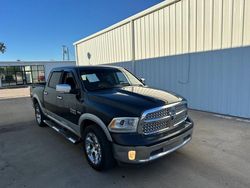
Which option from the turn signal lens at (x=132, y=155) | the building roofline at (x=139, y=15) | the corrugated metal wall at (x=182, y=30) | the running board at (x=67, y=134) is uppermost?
the building roofline at (x=139, y=15)

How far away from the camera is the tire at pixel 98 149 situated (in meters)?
2.89

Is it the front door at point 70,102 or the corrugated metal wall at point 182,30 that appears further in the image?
the corrugated metal wall at point 182,30

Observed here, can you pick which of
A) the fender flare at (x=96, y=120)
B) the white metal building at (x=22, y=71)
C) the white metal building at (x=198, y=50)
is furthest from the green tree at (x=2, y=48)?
the fender flare at (x=96, y=120)

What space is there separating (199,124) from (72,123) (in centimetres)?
373

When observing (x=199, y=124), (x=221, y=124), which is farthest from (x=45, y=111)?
(x=221, y=124)

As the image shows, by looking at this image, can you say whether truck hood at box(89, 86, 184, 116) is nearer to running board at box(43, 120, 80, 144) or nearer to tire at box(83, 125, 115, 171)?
tire at box(83, 125, 115, 171)

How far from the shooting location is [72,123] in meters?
3.86

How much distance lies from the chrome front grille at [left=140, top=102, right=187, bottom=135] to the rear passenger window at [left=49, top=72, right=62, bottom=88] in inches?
108

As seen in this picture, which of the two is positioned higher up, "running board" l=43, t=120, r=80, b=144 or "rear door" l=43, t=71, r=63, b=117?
"rear door" l=43, t=71, r=63, b=117

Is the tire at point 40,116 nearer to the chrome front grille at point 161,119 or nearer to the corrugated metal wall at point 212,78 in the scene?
the chrome front grille at point 161,119

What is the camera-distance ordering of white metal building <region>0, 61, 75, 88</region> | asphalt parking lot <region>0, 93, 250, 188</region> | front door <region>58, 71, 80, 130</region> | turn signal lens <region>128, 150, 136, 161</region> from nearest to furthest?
turn signal lens <region>128, 150, 136, 161</region> < asphalt parking lot <region>0, 93, 250, 188</region> < front door <region>58, 71, 80, 130</region> < white metal building <region>0, 61, 75, 88</region>

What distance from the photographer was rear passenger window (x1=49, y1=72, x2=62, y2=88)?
4.61m

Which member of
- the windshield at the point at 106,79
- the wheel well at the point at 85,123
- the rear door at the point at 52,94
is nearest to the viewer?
the wheel well at the point at 85,123

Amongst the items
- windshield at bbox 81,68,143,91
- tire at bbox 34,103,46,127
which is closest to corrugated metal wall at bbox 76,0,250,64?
windshield at bbox 81,68,143,91
